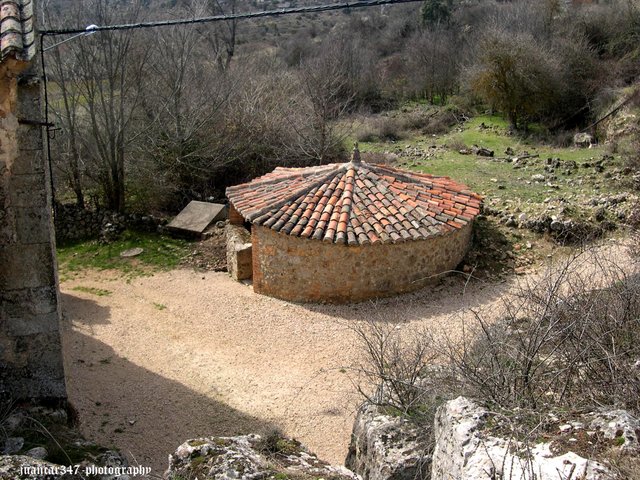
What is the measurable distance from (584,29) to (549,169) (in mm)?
13549

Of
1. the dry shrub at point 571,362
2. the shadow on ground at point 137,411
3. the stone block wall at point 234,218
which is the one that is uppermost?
the dry shrub at point 571,362

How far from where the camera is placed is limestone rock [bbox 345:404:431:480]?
5.28 m

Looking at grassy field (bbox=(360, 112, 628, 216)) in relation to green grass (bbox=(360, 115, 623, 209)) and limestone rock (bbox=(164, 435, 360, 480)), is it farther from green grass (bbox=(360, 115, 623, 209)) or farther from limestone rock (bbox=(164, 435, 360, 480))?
limestone rock (bbox=(164, 435, 360, 480))

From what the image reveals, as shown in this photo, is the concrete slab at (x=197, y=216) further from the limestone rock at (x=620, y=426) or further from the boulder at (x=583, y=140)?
the boulder at (x=583, y=140)

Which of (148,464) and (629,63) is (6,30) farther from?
(629,63)

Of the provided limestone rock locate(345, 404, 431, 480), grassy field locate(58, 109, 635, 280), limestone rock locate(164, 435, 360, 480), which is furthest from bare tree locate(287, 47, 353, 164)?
limestone rock locate(164, 435, 360, 480)

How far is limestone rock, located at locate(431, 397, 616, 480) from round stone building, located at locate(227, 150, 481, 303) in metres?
6.61

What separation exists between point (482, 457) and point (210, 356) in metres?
6.85

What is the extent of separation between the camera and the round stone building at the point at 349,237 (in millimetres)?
11250

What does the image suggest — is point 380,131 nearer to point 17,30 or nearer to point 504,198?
point 504,198

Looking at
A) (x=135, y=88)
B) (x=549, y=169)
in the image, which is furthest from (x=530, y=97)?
(x=135, y=88)

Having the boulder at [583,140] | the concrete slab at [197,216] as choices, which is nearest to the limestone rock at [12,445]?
the concrete slab at [197,216]

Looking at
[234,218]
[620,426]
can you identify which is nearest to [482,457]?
[620,426]

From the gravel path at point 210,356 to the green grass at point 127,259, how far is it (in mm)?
451
